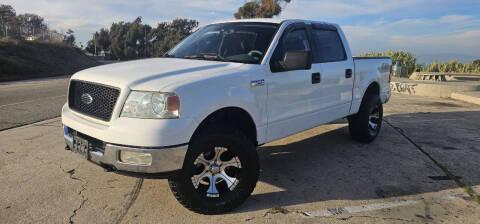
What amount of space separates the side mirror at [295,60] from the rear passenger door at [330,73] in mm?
662

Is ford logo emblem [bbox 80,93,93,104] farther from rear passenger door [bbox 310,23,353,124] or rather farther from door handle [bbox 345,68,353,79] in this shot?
door handle [bbox 345,68,353,79]

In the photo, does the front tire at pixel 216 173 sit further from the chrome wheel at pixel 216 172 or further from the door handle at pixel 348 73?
the door handle at pixel 348 73

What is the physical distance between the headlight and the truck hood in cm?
6

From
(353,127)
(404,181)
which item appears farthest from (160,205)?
(353,127)

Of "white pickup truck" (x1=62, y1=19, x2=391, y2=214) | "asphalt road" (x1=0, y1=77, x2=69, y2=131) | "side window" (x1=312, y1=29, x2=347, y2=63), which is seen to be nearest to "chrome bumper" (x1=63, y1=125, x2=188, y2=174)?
"white pickup truck" (x1=62, y1=19, x2=391, y2=214)

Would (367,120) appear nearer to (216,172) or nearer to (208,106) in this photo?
(216,172)

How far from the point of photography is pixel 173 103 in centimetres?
272

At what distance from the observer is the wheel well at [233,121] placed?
3077mm

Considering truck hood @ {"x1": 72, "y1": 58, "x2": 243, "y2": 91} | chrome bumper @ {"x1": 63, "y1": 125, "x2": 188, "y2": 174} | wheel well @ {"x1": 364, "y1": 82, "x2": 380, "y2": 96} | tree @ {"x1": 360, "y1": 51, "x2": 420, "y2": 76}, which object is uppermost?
tree @ {"x1": 360, "y1": 51, "x2": 420, "y2": 76}

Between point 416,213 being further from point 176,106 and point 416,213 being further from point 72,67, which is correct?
point 72,67

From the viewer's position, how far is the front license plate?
2.98 meters

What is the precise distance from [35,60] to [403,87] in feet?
92.5

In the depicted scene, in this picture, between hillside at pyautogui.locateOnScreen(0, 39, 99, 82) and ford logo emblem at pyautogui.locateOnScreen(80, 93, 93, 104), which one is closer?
ford logo emblem at pyautogui.locateOnScreen(80, 93, 93, 104)

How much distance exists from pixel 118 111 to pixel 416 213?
2848 mm
